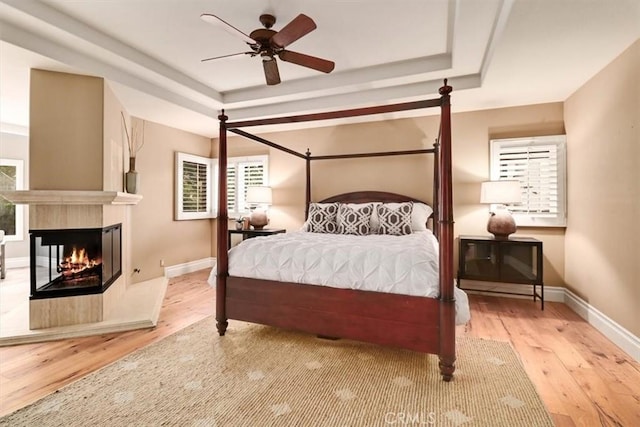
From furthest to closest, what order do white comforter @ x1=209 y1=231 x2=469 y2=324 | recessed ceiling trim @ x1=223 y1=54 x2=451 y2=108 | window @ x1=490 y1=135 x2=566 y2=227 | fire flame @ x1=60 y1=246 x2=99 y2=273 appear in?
window @ x1=490 y1=135 x2=566 y2=227
recessed ceiling trim @ x1=223 y1=54 x2=451 y2=108
fire flame @ x1=60 y1=246 x2=99 y2=273
white comforter @ x1=209 y1=231 x2=469 y2=324

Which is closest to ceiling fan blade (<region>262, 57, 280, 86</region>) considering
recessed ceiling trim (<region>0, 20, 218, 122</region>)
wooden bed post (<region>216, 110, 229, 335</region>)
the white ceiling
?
the white ceiling

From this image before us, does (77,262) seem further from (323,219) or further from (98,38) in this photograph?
(323,219)

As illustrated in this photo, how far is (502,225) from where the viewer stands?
11.8ft

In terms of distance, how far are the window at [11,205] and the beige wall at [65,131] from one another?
4025 millimetres

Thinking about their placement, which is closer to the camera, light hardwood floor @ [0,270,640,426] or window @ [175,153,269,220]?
light hardwood floor @ [0,270,640,426]

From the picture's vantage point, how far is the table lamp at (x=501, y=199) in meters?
3.52

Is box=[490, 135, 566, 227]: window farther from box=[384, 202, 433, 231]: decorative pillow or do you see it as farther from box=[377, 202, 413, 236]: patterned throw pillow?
box=[377, 202, 413, 236]: patterned throw pillow

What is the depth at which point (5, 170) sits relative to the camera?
5555 millimetres

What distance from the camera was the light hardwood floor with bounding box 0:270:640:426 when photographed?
5.83ft

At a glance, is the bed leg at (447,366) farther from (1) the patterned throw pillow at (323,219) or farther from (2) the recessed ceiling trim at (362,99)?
(2) the recessed ceiling trim at (362,99)

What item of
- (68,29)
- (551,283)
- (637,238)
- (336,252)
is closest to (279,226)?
(336,252)

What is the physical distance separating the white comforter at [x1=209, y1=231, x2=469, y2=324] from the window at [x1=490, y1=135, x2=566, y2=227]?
231cm

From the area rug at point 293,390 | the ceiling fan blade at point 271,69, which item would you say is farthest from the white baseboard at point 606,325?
the ceiling fan blade at point 271,69

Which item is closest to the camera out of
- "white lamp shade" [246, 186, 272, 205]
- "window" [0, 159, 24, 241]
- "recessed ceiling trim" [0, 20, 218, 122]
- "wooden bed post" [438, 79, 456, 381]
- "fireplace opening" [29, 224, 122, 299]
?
"wooden bed post" [438, 79, 456, 381]
